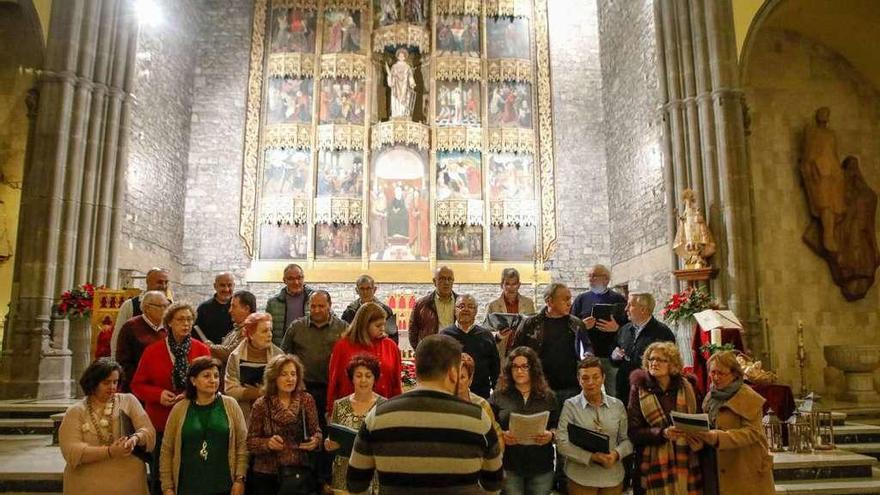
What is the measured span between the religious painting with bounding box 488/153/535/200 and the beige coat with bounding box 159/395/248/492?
9.98 meters

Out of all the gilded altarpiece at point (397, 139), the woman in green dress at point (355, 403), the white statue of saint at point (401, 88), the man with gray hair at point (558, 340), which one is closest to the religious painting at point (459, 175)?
the gilded altarpiece at point (397, 139)

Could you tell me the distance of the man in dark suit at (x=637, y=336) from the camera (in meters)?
4.71

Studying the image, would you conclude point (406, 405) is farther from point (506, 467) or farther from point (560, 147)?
point (560, 147)

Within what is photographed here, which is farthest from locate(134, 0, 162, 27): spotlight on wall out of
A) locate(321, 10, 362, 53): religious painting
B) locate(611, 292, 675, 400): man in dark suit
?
locate(611, 292, 675, 400): man in dark suit

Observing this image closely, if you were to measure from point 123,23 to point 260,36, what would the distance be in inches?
175

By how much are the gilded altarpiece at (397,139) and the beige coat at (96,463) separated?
8963 millimetres

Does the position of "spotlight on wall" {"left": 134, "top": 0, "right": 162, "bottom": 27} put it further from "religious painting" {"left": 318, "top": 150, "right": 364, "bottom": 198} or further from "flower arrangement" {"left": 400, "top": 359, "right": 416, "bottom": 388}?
"flower arrangement" {"left": 400, "top": 359, "right": 416, "bottom": 388}

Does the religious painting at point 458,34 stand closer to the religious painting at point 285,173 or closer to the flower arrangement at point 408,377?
the religious painting at point 285,173

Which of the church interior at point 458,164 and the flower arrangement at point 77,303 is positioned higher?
the church interior at point 458,164

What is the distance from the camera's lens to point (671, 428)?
3668mm

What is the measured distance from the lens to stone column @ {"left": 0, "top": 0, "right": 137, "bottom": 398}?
7.87m

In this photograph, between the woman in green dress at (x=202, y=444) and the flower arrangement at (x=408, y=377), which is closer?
the woman in green dress at (x=202, y=444)

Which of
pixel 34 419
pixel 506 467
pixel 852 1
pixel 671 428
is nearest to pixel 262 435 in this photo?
pixel 506 467

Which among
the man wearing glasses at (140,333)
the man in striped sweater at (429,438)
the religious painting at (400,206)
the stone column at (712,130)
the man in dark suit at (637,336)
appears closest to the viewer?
the man in striped sweater at (429,438)
